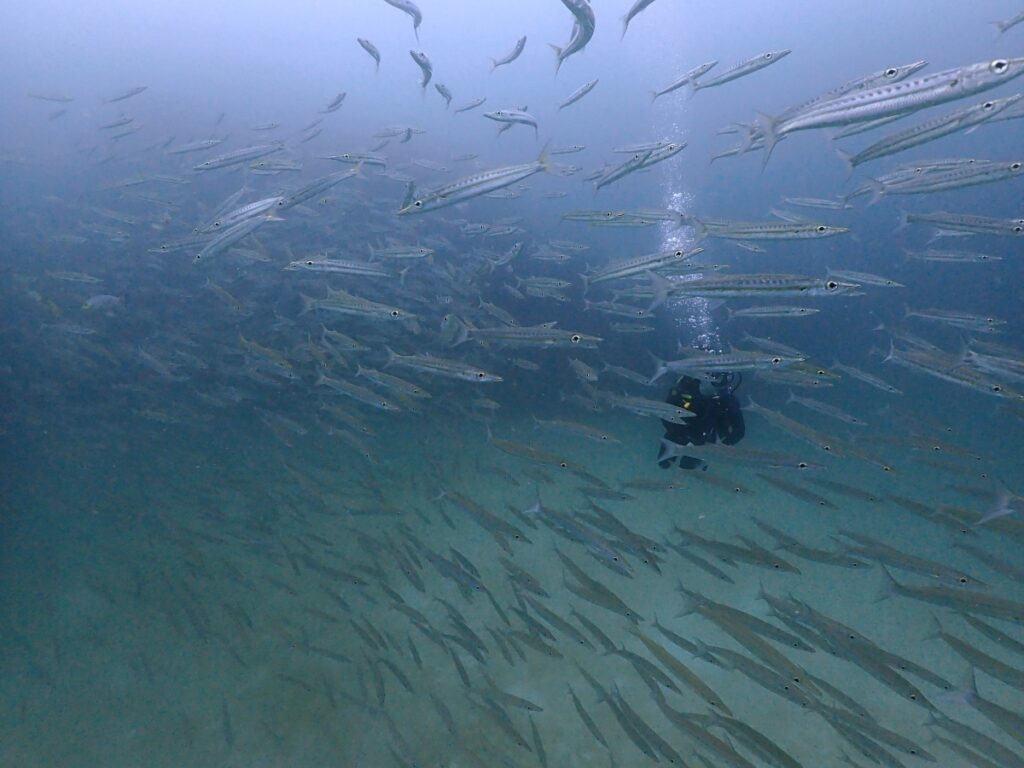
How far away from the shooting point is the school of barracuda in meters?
4.08

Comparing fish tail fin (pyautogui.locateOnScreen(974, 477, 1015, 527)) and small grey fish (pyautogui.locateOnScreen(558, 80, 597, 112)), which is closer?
fish tail fin (pyautogui.locateOnScreen(974, 477, 1015, 527))

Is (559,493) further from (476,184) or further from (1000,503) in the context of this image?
(476,184)

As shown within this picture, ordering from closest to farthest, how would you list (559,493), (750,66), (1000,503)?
1. (1000,503)
2. (750,66)
3. (559,493)

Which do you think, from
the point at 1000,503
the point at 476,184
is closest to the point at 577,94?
the point at 476,184

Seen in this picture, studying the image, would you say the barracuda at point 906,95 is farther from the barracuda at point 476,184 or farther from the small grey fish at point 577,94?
the small grey fish at point 577,94

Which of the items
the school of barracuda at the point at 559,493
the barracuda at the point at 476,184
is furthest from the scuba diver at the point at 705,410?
the barracuda at the point at 476,184

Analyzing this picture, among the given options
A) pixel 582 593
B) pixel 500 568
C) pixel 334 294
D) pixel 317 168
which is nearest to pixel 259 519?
pixel 500 568

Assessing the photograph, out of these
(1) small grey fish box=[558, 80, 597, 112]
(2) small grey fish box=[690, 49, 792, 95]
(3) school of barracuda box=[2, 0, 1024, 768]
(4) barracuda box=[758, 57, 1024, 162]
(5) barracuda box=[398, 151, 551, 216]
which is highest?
(1) small grey fish box=[558, 80, 597, 112]

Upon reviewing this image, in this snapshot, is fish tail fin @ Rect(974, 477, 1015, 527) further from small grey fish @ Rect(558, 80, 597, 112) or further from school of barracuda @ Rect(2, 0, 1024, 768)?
small grey fish @ Rect(558, 80, 597, 112)

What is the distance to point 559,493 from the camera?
432 inches

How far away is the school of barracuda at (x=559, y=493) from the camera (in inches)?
161

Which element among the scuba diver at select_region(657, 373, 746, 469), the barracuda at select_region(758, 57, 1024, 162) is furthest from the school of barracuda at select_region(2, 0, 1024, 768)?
the scuba diver at select_region(657, 373, 746, 469)

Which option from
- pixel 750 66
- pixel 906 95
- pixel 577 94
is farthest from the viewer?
pixel 577 94

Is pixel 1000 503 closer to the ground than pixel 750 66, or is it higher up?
closer to the ground
